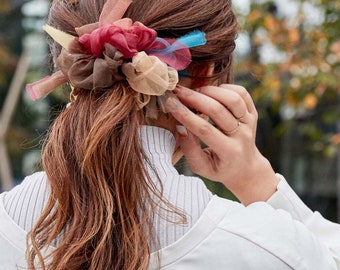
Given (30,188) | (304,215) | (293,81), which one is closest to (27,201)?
(30,188)

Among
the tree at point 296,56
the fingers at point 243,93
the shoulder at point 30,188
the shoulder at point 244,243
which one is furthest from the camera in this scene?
the tree at point 296,56

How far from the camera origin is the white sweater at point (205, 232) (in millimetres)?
1024

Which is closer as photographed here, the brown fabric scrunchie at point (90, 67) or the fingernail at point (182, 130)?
the brown fabric scrunchie at point (90, 67)

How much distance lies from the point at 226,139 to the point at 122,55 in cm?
25

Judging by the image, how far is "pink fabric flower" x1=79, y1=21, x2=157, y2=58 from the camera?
1103 mm

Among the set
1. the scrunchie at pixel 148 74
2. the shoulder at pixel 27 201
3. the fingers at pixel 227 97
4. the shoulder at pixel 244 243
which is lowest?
the shoulder at pixel 244 243

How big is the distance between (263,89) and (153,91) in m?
3.42

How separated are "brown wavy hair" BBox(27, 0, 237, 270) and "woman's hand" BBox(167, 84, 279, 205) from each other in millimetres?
100

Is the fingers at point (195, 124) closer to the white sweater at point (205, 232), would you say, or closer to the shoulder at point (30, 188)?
the white sweater at point (205, 232)

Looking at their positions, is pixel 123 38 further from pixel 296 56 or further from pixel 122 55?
pixel 296 56

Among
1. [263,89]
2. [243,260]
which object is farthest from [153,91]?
[263,89]

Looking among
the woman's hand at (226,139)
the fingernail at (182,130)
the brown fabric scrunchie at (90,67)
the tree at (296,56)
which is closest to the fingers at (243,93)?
the woman's hand at (226,139)

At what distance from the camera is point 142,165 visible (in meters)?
1.08

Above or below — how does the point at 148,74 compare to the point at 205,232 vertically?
above
